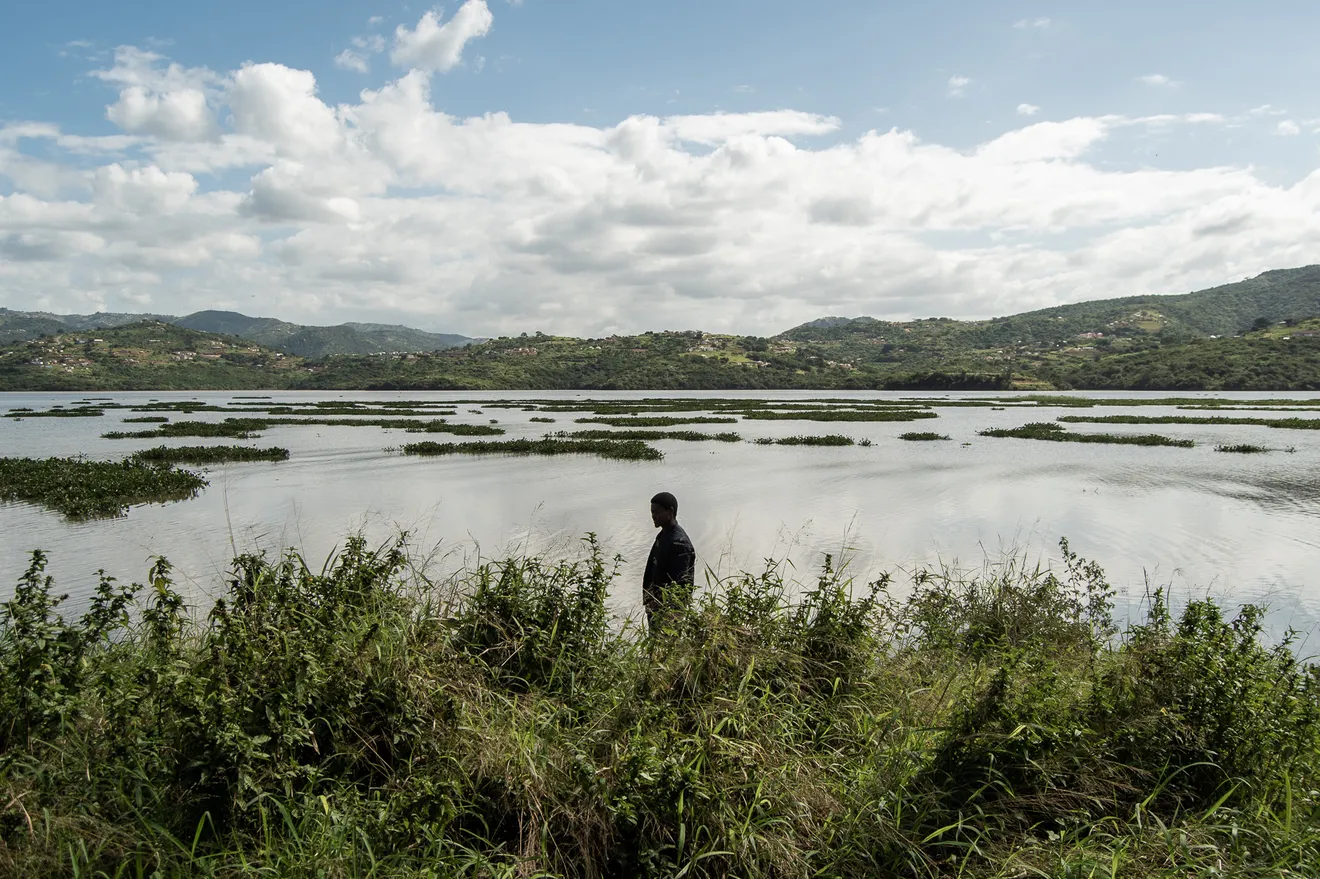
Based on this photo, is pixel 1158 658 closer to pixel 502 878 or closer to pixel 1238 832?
pixel 1238 832

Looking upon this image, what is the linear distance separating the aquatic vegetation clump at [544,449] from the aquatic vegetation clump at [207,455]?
6.61 meters

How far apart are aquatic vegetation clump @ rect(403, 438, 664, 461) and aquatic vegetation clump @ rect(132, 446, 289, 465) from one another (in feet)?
21.7

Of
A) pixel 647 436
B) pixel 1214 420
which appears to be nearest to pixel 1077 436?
pixel 1214 420

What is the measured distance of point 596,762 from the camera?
18.6ft

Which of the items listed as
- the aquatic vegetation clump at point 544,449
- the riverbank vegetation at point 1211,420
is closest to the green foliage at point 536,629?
the aquatic vegetation clump at point 544,449

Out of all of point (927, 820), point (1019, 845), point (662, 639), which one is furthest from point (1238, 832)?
point (662, 639)

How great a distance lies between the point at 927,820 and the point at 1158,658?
3114 millimetres

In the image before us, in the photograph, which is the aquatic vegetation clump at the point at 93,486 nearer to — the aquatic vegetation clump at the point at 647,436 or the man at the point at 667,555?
the man at the point at 667,555

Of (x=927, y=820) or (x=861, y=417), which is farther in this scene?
(x=861, y=417)

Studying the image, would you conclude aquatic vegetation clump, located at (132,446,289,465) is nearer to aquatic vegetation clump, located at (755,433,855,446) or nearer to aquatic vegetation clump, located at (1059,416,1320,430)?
aquatic vegetation clump, located at (755,433,855,446)

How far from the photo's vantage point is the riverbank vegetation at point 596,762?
468cm

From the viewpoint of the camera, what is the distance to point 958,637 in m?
10.2

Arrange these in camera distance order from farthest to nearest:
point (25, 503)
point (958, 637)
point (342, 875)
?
1. point (25, 503)
2. point (958, 637)
3. point (342, 875)

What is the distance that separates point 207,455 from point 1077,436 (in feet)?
170
